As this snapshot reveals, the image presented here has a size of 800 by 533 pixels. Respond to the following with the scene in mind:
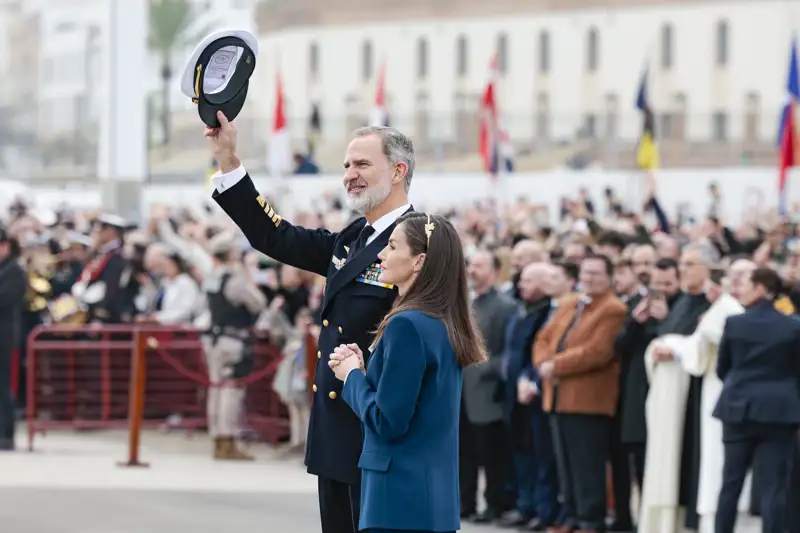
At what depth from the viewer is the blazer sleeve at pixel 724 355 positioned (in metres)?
11.3

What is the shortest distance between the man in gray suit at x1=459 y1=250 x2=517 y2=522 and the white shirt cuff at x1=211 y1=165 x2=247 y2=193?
6160 mm

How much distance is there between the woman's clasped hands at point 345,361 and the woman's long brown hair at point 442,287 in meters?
0.11

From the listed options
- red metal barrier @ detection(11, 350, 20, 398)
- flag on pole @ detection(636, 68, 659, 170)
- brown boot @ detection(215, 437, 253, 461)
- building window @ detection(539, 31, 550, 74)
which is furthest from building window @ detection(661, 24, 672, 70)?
brown boot @ detection(215, 437, 253, 461)

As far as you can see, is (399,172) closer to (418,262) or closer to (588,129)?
(418,262)

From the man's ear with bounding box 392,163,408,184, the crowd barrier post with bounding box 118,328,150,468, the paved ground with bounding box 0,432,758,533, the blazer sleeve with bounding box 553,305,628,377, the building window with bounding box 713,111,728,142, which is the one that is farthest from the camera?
the building window with bounding box 713,111,728,142

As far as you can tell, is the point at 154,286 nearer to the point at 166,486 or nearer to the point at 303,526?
the point at 166,486

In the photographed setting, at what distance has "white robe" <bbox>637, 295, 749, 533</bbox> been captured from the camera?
39.4 ft

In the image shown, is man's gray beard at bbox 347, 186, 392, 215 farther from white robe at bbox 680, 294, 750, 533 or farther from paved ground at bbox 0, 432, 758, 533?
paved ground at bbox 0, 432, 758, 533

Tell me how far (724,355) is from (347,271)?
4.56 m

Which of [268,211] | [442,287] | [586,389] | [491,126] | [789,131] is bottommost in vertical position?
[586,389]

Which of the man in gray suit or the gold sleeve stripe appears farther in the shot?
the man in gray suit

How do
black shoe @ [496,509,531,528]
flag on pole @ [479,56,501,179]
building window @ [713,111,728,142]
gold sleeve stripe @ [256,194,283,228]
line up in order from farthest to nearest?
building window @ [713,111,728,142] → flag on pole @ [479,56,501,179] → black shoe @ [496,509,531,528] → gold sleeve stripe @ [256,194,283,228]

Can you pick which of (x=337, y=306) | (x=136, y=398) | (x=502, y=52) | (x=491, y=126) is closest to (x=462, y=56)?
(x=502, y=52)

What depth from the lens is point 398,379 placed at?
21.6ft
